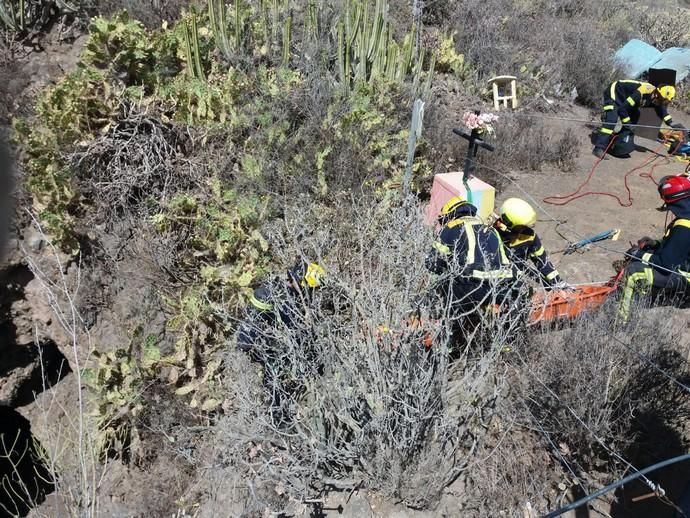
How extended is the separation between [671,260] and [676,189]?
617 mm

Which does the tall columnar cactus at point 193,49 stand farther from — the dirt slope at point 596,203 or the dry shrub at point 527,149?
the dirt slope at point 596,203

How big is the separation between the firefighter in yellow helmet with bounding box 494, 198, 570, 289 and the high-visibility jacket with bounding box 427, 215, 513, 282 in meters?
0.40

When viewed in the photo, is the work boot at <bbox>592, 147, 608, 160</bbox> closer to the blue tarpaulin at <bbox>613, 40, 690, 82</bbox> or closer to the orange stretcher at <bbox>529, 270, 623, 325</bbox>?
the blue tarpaulin at <bbox>613, 40, 690, 82</bbox>

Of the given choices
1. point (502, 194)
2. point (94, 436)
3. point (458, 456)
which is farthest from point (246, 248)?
point (502, 194)

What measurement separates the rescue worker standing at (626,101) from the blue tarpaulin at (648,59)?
232 cm

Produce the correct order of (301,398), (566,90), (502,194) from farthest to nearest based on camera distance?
1. (566,90)
2. (502,194)
3. (301,398)

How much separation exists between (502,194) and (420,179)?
1341 mm

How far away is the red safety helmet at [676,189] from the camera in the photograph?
4457 millimetres

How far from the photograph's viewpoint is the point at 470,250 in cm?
386

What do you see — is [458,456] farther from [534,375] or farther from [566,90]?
[566,90]

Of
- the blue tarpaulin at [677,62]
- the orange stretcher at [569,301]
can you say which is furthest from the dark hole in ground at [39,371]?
the blue tarpaulin at [677,62]

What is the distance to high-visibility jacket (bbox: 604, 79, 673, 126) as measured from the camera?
7.56 metres

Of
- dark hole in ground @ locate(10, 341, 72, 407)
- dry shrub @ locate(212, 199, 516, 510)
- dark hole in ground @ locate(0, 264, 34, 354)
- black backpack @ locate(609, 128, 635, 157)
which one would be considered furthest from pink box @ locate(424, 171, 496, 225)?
dark hole in ground @ locate(10, 341, 72, 407)

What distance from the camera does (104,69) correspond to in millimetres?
5523
